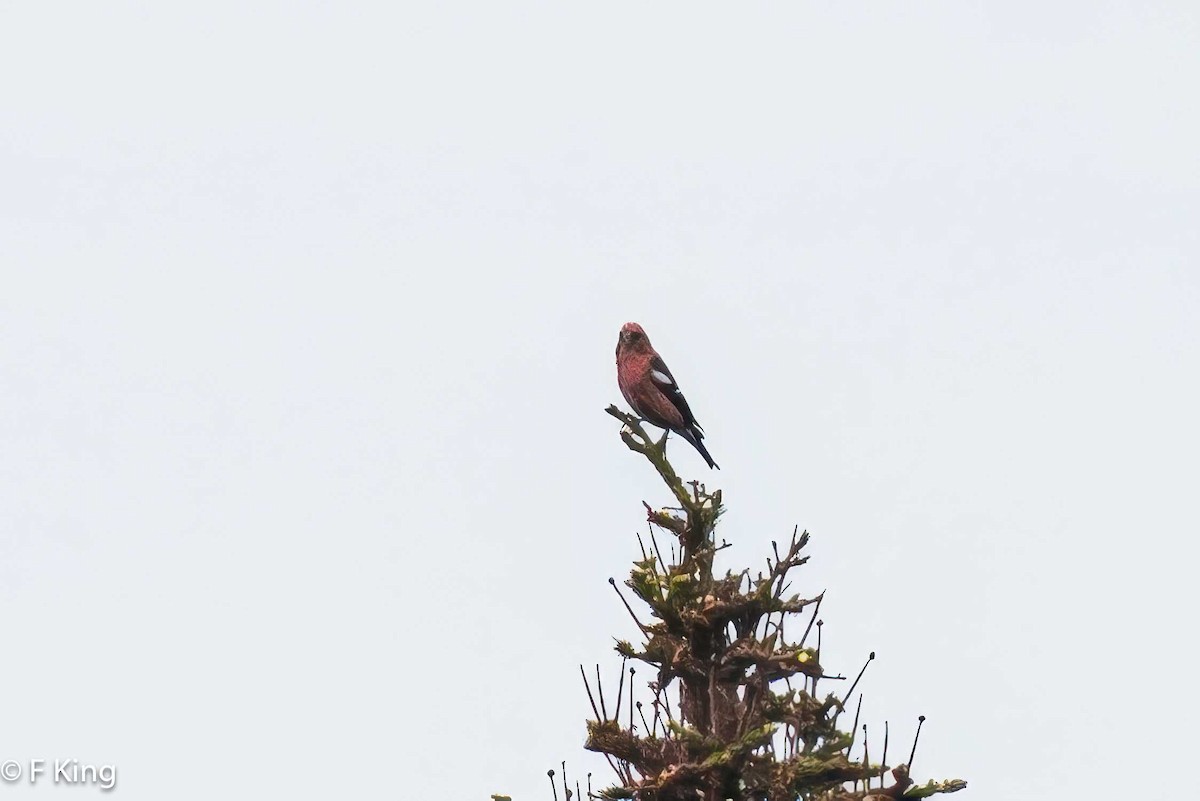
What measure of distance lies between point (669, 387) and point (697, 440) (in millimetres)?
559

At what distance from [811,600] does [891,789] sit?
52.1 inches

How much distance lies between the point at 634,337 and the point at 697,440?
111cm

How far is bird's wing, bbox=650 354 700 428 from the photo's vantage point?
14492 millimetres

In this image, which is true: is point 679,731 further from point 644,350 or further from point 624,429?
point 644,350

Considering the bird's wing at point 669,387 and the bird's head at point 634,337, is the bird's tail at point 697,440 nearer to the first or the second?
the bird's wing at point 669,387

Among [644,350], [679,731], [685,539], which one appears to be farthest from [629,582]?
[644,350]

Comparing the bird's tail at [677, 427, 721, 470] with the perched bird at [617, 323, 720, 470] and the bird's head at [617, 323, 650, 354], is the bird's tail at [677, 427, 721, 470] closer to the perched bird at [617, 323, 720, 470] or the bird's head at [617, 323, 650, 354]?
the perched bird at [617, 323, 720, 470]

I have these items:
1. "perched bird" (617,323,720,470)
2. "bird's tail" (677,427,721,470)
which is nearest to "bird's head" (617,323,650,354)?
"perched bird" (617,323,720,470)

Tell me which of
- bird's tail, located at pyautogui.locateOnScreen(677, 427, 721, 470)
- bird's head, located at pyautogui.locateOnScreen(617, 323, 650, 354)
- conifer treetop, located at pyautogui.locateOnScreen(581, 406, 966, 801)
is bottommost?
conifer treetop, located at pyautogui.locateOnScreen(581, 406, 966, 801)

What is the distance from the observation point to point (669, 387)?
47.8ft

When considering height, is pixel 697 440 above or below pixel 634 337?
below

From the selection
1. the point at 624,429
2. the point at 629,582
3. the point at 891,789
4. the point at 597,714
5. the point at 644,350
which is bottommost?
the point at 891,789

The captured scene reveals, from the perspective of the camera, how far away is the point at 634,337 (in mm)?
14867

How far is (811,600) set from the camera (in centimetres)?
1081
